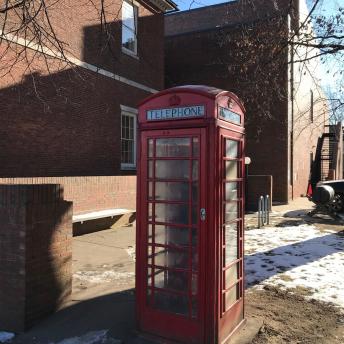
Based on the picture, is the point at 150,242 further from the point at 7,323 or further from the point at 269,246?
the point at 269,246

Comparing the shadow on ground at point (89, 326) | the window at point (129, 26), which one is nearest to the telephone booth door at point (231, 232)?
the shadow on ground at point (89, 326)

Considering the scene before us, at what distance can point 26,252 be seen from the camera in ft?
15.4

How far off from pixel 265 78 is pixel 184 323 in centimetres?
605

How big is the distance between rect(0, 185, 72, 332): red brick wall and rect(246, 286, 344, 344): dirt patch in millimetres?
2315

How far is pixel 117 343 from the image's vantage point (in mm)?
4383

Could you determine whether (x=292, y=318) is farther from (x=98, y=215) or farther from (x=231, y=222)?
(x=98, y=215)

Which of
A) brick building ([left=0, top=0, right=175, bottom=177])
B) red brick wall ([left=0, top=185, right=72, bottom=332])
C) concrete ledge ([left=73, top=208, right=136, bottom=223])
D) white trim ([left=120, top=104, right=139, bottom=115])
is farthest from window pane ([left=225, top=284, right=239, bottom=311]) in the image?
white trim ([left=120, top=104, right=139, bottom=115])

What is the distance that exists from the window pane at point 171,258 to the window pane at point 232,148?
1050 millimetres

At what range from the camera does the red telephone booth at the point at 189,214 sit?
4.12 m

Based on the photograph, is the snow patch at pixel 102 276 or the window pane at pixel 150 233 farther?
the snow patch at pixel 102 276

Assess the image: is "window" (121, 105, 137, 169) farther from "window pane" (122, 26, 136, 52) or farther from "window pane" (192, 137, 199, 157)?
"window pane" (192, 137, 199, 157)

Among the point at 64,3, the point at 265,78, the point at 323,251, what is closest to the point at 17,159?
the point at 64,3

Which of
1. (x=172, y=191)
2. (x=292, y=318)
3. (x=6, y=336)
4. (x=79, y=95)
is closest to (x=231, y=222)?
(x=172, y=191)

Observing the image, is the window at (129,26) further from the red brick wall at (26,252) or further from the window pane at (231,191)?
the window pane at (231,191)
